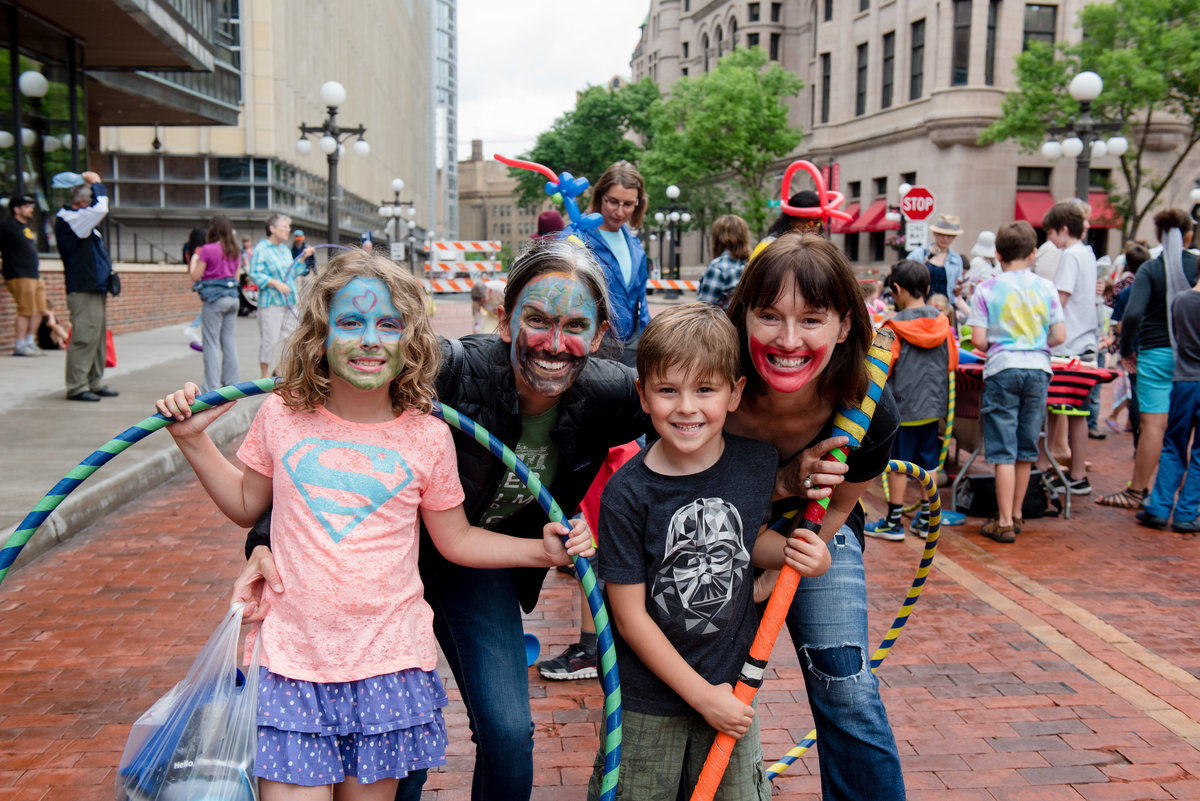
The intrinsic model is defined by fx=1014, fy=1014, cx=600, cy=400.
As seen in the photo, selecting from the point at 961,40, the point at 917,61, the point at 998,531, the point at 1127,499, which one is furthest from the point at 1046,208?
the point at 998,531

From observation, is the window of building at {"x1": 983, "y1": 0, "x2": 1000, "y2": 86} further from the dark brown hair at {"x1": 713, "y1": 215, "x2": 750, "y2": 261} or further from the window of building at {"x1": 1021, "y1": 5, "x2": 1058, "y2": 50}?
the dark brown hair at {"x1": 713, "y1": 215, "x2": 750, "y2": 261}

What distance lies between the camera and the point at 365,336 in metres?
2.69

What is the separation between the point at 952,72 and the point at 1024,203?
5.87m

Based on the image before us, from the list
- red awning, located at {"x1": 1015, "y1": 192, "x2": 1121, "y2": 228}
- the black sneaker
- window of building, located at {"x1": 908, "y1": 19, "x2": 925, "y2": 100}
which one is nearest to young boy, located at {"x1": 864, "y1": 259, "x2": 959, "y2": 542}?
the black sneaker

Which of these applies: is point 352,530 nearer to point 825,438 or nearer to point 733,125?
point 825,438

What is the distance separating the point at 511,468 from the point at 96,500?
18.8ft

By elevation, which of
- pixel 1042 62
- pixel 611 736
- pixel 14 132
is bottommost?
pixel 611 736

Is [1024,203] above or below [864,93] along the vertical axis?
below

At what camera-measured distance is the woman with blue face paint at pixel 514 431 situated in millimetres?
2910

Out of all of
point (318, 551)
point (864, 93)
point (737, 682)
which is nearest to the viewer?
point (318, 551)

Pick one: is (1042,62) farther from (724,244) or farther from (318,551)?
(318,551)

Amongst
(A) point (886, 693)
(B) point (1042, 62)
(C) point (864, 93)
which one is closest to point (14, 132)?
(A) point (886, 693)

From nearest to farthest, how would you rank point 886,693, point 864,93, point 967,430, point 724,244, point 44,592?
point 886,693
point 44,592
point 724,244
point 967,430
point 864,93

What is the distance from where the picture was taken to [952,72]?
130 ft
